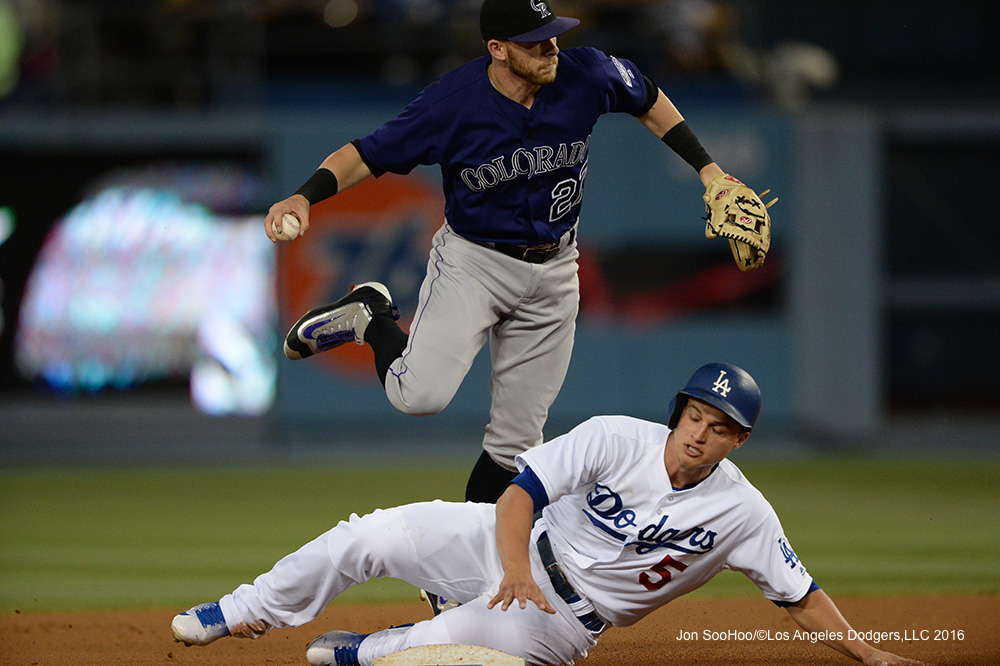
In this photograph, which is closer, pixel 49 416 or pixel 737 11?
pixel 49 416

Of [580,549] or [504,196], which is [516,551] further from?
[504,196]

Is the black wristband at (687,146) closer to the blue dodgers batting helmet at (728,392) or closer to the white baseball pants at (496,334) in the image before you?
the white baseball pants at (496,334)

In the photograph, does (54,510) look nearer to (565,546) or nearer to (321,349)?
(321,349)

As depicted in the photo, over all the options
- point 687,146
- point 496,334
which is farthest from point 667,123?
point 496,334

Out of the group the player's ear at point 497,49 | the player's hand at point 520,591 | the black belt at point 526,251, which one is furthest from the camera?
the black belt at point 526,251

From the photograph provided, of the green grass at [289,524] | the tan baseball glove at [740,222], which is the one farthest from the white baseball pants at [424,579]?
the green grass at [289,524]

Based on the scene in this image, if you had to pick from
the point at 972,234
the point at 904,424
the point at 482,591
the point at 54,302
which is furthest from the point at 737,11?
the point at 482,591
